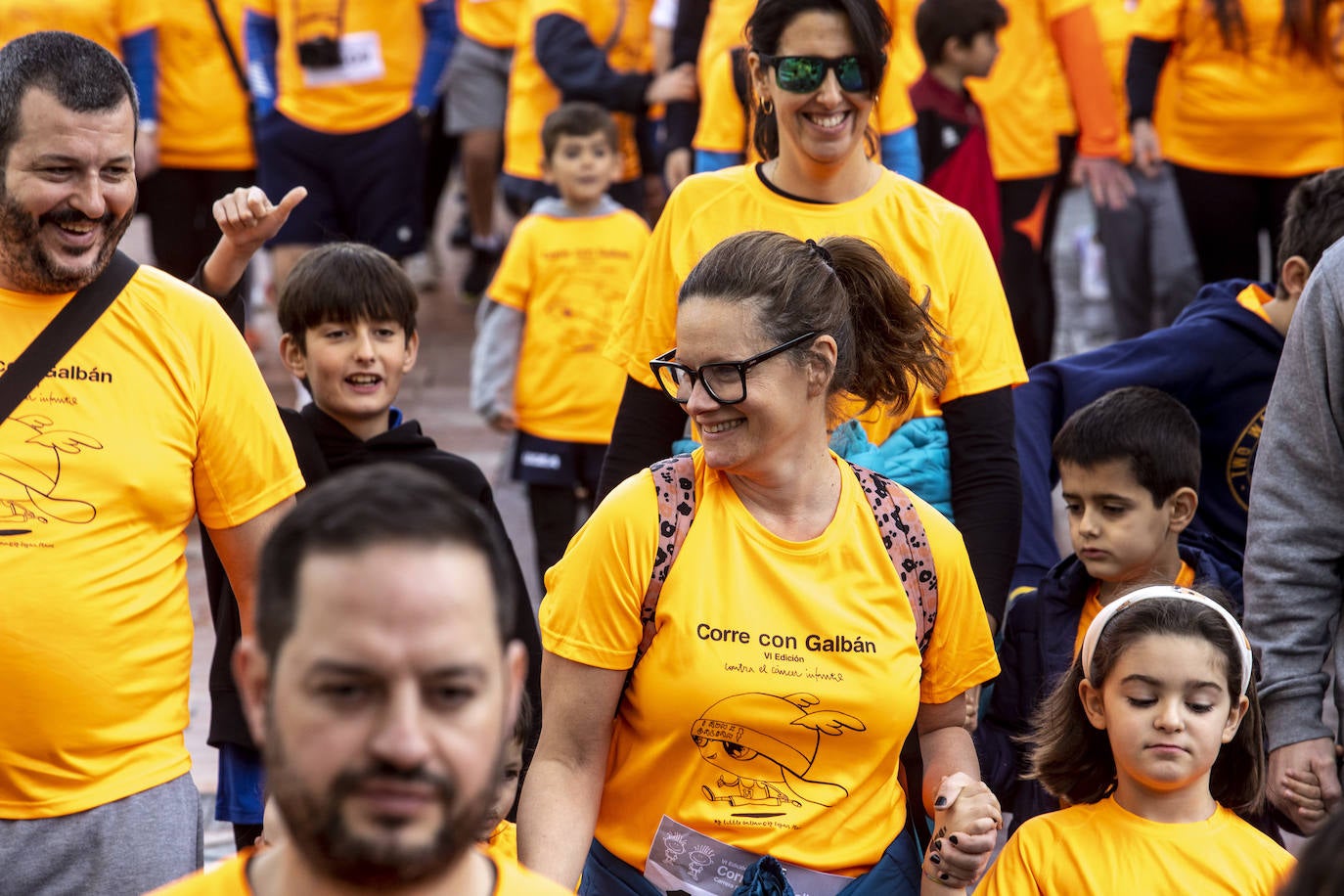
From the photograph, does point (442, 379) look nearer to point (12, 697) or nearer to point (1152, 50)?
point (1152, 50)

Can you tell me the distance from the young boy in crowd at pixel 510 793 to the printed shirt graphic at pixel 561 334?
2.84 m

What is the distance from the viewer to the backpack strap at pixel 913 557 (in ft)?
10.6

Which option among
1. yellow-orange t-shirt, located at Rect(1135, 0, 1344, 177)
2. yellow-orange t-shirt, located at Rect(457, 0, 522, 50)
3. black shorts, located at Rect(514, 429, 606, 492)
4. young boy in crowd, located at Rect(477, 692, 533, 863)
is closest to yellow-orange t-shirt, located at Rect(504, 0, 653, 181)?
yellow-orange t-shirt, located at Rect(457, 0, 522, 50)

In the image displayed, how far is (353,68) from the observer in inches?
340

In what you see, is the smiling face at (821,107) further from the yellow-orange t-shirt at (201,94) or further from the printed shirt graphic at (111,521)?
the yellow-orange t-shirt at (201,94)

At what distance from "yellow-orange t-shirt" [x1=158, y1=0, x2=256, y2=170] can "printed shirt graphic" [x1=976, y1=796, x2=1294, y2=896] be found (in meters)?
6.66

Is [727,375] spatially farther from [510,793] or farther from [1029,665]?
[1029,665]

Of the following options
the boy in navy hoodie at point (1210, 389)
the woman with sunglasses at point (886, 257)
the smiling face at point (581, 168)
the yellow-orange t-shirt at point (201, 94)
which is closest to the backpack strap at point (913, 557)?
the woman with sunglasses at point (886, 257)

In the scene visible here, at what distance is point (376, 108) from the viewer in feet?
28.6

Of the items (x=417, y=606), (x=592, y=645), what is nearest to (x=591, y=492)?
(x=592, y=645)

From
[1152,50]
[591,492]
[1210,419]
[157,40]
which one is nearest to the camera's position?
[1210,419]

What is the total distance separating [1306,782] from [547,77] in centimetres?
581

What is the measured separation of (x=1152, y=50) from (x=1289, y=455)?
14.4ft

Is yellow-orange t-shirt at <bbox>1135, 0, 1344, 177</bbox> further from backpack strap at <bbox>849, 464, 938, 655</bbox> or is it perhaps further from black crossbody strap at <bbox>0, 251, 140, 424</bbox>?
black crossbody strap at <bbox>0, 251, 140, 424</bbox>
